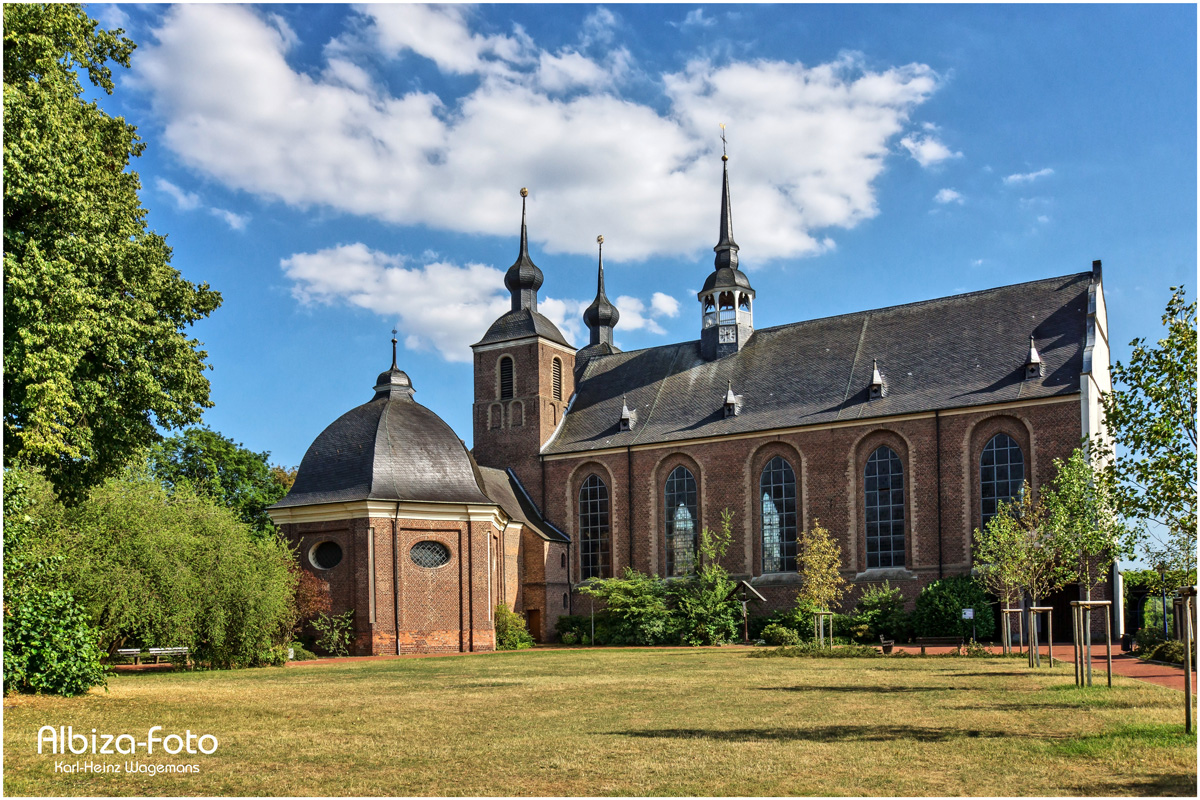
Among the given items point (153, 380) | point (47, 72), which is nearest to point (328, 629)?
point (153, 380)

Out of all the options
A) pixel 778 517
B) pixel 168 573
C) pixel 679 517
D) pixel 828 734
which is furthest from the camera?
pixel 679 517

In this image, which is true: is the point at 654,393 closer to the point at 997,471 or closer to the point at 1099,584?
the point at 997,471

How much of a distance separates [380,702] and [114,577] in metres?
10.2

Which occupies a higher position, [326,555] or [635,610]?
[326,555]

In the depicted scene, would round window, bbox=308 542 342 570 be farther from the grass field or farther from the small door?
the grass field

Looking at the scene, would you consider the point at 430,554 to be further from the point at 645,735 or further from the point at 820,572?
the point at 645,735

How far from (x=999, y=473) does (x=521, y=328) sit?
22.9m

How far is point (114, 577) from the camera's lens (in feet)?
79.9

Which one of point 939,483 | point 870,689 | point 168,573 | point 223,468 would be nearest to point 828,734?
point 870,689

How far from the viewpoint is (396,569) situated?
127 ft

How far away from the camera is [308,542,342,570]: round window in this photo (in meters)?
39.2

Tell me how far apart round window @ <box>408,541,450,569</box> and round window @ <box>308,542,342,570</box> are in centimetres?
270

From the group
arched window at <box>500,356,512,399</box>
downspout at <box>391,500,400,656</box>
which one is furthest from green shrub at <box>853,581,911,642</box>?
arched window at <box>500,356,512,399</box>

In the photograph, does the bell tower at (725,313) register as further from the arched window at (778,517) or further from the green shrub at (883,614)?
the green shrub at (883,614)
